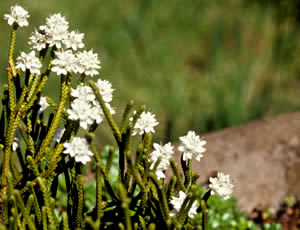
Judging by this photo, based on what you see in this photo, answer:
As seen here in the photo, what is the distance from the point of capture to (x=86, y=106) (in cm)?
134

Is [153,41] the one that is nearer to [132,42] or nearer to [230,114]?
[132,42]

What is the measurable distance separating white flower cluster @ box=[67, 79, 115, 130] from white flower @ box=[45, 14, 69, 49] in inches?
8.1

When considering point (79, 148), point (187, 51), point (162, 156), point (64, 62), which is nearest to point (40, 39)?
point (64, 62)

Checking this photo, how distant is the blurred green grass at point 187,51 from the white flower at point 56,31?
2.10m

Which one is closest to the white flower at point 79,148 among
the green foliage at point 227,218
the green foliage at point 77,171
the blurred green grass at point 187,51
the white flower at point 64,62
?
the green foliage at point 77,171

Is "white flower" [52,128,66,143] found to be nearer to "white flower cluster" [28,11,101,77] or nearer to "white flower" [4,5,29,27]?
"white flower cluster" [28,11,101,77]

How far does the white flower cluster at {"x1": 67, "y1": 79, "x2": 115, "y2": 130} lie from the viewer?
1332 mm

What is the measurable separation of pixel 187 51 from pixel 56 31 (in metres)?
3.87

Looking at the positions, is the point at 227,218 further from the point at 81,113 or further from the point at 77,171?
the point at 81,113

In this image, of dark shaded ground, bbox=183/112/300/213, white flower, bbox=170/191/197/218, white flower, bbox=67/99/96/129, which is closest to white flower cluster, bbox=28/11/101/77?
white flower, bbox=67/99/96/129

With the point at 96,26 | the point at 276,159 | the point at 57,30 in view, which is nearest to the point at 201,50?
the point at 96,26

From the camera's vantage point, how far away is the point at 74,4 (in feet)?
18.8

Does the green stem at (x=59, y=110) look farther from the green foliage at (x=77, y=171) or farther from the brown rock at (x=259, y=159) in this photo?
the brown rock at (x=259, y=159)

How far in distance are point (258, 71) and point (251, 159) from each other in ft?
6.88
